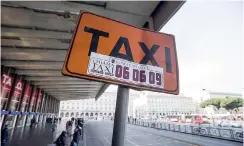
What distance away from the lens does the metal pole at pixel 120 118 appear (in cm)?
141

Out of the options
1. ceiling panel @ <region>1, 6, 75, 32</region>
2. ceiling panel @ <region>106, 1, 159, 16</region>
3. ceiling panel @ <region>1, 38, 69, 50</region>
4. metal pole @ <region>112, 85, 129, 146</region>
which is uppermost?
ceiling panel @ <region>1, 38, 69, 50</region>

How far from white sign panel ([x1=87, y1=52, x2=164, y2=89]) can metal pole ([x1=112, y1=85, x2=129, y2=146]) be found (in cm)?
15

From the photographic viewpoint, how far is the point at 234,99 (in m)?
50.6

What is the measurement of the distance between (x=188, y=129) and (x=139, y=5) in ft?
75.7

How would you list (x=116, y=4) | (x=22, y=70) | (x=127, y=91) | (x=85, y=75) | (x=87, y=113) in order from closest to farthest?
(x=85, y=75), (x=127, y=91), (x=116, y=4), (x=22, y=70), (x=87, y=113)

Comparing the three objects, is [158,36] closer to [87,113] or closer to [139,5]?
[139,5]

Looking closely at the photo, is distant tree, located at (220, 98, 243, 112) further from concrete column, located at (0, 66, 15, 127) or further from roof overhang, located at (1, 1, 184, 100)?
concrete column, located at (0, 66, 15, 127)

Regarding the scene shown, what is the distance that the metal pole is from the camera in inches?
55.6

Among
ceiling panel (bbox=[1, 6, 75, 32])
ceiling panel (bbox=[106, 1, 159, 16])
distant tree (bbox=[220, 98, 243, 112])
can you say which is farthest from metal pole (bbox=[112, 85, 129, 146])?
distant tree (bbox=[220, 98, 243, 112])

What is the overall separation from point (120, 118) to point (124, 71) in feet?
1.65

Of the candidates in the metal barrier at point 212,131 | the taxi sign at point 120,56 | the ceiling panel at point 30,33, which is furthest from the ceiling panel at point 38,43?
the metal barrier at point 212,131

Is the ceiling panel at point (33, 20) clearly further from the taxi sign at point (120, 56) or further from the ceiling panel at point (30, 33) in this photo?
the taxi sign at point (120, 56)

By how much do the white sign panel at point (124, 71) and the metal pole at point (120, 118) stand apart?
0.15 m

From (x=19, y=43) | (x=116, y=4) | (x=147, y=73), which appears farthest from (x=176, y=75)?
(x=19, y=43)
